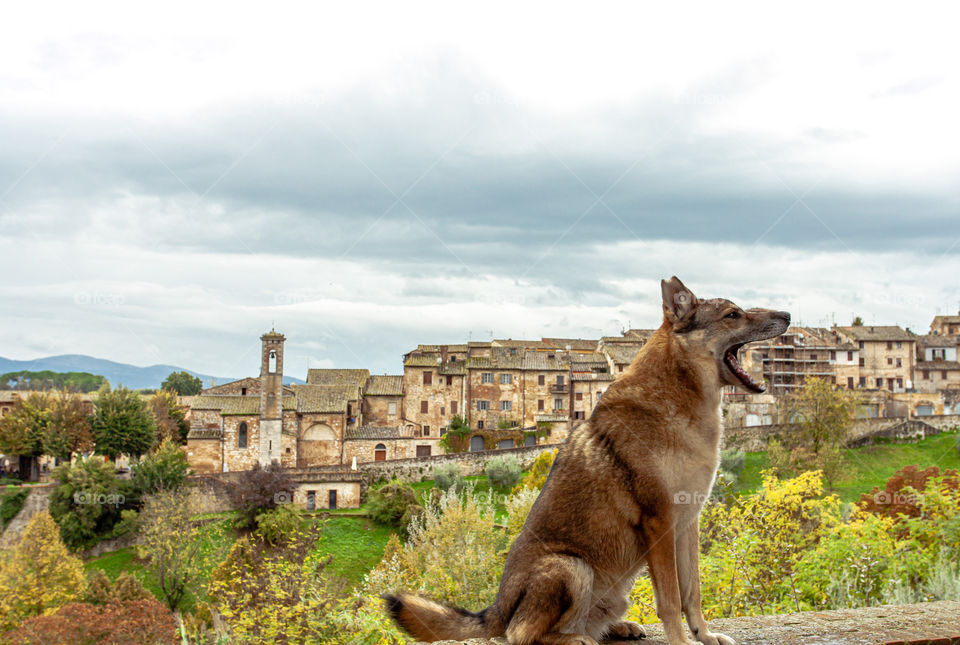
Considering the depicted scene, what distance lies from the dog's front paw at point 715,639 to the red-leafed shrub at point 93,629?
17.5 metres

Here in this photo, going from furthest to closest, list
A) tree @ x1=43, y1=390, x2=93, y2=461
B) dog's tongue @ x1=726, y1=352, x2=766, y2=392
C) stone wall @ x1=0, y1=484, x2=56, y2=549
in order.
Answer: tree @ x1=43, y1=390, x2=93, y2=461
stone wall @ x1=0, y1=484, x2=56, y2=549
dog's tongue @ x1=726, y1=352, x2=766, y2=392

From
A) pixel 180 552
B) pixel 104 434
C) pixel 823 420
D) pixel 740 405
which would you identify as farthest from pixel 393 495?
pixel 740 405

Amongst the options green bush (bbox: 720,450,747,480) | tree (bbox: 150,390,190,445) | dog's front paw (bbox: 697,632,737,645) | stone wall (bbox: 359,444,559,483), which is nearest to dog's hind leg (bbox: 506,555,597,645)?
dog's front paw (bbox: 697,632,737,645)

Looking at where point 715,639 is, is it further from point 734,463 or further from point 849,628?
point 734,463

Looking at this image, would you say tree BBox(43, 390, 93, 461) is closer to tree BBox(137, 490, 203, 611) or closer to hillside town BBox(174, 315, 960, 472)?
hillside town BBox(174, 315, 960, 472)

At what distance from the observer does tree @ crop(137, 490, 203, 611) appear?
28.3 metres

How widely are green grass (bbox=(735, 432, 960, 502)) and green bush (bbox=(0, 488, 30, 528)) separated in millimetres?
36238

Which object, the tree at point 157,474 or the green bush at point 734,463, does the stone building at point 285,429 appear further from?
the green bush at point 734,463

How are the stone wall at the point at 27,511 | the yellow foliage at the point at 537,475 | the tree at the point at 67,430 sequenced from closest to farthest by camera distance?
1. the yellow foliage at the point at 537,475
2. the stone wall at the point at 27,511
3. the tree at the point at 67,430

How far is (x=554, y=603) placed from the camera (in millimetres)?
3441

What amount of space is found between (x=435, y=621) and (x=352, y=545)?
29.5 metres

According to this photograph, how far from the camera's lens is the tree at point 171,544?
2834 centimetres

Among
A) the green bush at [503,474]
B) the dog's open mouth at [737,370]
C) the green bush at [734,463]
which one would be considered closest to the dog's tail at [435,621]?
the dog's open mouth at [737,370]

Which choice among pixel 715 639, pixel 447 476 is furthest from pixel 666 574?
pixel 447 476
